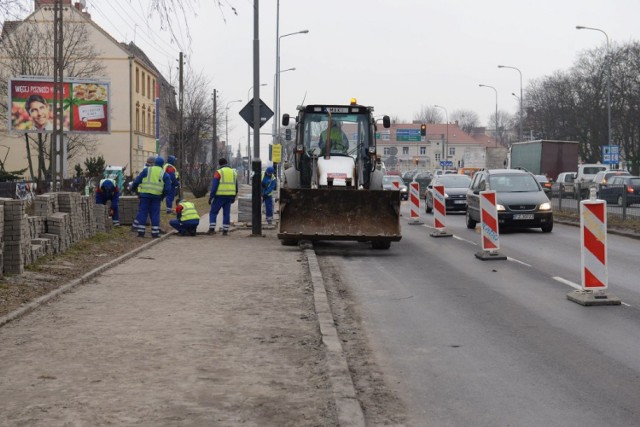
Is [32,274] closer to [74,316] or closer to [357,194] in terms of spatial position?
[74,316]

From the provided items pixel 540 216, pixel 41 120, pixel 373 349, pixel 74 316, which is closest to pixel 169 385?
pixel 373 349

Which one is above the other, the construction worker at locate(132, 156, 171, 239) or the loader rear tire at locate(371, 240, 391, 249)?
the construction worker at locate(132, 156, 171, 239)

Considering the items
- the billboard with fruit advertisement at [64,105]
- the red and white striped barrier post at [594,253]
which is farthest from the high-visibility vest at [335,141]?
the billboard with fruit advertisement at [64,105]

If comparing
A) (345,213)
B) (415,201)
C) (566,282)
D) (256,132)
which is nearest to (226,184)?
(256,132)

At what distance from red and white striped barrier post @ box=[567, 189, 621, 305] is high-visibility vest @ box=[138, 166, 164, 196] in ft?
35.5

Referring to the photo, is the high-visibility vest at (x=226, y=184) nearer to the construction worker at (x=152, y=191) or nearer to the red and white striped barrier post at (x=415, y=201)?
the construction worker at (x=152, y=191)

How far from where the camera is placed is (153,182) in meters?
19.5

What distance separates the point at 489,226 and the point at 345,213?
2.96m

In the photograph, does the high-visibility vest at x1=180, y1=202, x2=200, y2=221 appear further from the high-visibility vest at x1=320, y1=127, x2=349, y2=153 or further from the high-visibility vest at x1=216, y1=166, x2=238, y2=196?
the high-visibility vest at x1=320, y1=127, x2=349, y2=153

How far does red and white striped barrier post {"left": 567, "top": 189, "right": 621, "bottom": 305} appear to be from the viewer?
35.3 ft

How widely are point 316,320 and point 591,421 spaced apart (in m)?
3.77

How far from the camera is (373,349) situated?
7887 mm

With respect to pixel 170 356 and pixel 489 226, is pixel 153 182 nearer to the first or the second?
pixel 489 226

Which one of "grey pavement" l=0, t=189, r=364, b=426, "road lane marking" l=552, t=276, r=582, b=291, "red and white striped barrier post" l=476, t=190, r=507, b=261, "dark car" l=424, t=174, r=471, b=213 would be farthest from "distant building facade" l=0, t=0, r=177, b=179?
"grey pavement" l=0, t=189, r=364, b=426
